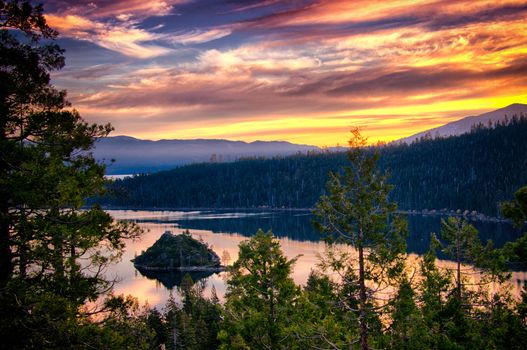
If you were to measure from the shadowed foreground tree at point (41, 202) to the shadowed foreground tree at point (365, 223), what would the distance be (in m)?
6.33

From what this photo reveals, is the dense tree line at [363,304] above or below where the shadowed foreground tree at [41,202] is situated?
below

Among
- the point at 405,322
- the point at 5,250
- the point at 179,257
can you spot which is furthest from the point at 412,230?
the point at 5,250

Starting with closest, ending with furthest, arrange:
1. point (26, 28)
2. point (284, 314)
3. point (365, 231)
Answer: point (26, 28), point (365, 231), point (284, 314)

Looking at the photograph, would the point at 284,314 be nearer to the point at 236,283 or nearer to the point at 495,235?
the point at 236,283

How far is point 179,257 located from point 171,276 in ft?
31.9

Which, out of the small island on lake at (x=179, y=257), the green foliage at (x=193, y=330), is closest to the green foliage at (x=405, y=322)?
the green foliage at (x=193, y=330)

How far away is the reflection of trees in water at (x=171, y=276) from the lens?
104m

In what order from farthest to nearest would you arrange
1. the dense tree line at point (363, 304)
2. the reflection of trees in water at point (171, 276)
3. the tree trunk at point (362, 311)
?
the reflection of trees in water at point (171, 276), the dense tree line at point (363, 304), the tree trunk at point (362, 311)

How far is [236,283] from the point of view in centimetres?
2325

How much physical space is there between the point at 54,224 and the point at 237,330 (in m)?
10.4

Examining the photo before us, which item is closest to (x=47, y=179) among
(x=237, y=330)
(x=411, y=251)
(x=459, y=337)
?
(x=237, y=330)

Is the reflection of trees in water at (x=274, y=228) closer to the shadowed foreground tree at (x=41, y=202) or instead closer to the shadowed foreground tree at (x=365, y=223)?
the shadowed foreground tree at (x=365, y=223)

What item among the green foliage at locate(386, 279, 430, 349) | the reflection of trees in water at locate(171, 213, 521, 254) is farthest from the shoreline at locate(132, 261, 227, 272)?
the green foliage at locate(386, 279, 430, 349)

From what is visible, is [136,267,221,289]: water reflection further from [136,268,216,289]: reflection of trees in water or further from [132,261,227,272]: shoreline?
[132,261,227,272]: shoreline
